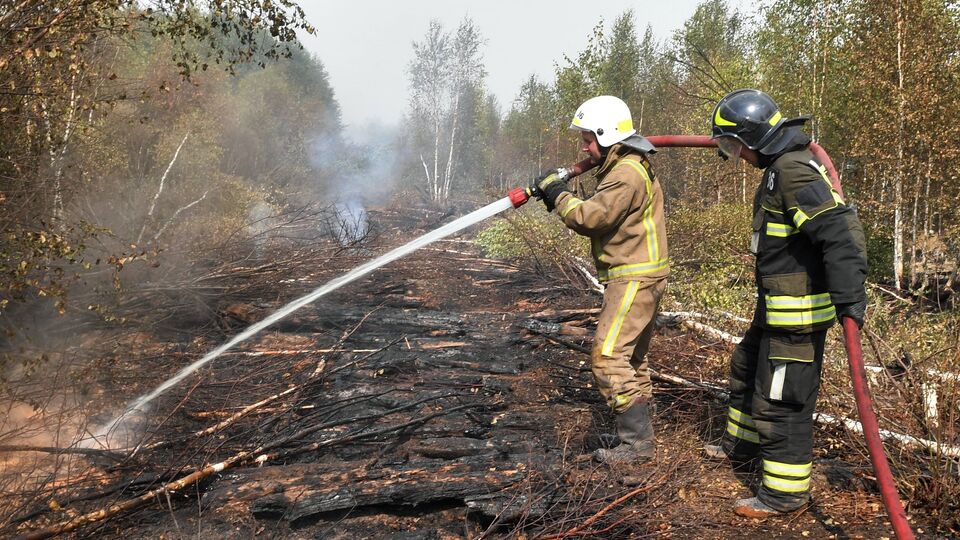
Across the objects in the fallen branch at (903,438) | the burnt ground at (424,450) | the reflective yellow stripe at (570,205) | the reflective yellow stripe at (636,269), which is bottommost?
the burnt ground at (424,450)

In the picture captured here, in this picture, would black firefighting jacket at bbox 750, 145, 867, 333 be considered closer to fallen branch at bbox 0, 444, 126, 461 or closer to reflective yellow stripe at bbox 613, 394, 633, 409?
reflective yellow stripe at bbox 613, 394, 633, 409

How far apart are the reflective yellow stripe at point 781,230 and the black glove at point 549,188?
1.23m

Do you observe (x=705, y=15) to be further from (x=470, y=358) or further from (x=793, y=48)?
(x=470, y=358)

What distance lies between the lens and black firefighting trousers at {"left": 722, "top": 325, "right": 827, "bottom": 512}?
9.35ft

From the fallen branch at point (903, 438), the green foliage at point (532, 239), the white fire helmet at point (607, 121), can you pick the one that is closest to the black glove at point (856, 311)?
the fallen branch at point (903, 438)

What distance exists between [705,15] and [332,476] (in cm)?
2807

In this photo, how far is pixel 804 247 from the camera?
113 inches

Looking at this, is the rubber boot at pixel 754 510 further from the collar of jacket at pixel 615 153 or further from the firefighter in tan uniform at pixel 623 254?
the collar of jacket at pixel 615 153

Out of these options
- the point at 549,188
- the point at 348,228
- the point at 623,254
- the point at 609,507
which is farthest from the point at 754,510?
the point at 348,228

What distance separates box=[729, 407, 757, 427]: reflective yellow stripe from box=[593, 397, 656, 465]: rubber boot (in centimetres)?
48

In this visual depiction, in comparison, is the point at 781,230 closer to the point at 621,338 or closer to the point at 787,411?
the point at 787,411

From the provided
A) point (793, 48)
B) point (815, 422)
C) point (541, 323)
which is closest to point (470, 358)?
point (541, 323)

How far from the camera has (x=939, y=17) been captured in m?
11.3

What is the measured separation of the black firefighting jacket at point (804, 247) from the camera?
2.61 metres
